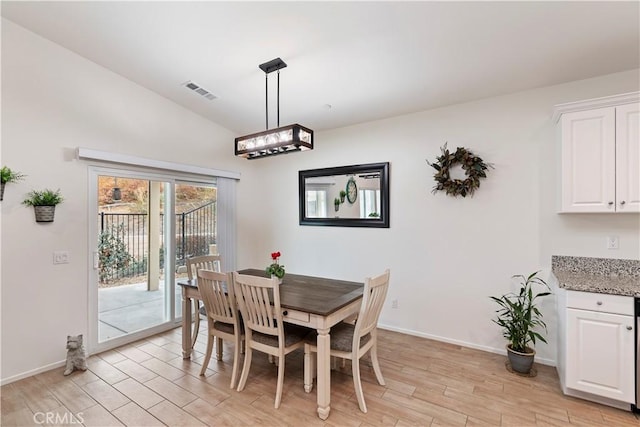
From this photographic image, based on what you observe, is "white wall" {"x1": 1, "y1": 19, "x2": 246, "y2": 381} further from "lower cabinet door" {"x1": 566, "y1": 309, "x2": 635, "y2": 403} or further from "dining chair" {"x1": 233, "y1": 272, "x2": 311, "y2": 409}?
"lower cabinet door" {"x1": 566, "y1": 309, "x2": 635, "y2": 403}

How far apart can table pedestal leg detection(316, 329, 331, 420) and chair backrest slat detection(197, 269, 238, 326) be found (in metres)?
0.87

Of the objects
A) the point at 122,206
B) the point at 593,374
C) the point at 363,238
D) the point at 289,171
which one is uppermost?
the point at 289,171

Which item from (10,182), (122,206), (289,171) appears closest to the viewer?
(10,182)

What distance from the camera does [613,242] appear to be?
267 cm

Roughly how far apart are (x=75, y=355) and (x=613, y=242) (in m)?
5.08

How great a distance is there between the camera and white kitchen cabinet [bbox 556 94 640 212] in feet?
7.75

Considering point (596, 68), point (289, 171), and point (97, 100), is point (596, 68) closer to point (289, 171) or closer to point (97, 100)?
point (289, 171)

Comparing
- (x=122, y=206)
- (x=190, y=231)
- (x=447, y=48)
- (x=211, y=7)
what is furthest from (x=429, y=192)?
(x=122, y=206)

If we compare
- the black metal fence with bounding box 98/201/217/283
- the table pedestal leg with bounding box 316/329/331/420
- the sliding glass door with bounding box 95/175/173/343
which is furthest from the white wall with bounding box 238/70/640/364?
the sliding glass door with bounding box 95/175/173/343

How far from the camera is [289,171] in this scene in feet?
16.0

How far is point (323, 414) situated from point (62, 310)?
2.80 meters

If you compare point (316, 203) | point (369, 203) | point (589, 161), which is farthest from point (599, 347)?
point (316, 203)

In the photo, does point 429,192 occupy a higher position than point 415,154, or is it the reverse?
point 415,154

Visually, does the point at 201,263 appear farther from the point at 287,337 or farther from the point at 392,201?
the point at 392,201
